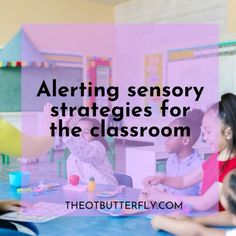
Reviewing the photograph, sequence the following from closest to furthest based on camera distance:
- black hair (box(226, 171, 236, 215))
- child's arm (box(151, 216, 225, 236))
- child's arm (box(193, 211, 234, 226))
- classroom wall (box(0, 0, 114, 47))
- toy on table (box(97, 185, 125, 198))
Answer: black hair (box(226, 171, 236, 215)) → child's arm (box(151, 216, 225, 236)) → child's arm (box(193, 211, 234, 226)) → toy on table (box(97, 185, 125, 198)) → classroom wall (box(0, 0, 114, 47))

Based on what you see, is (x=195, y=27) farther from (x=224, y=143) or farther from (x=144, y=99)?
(x=224, y=143)

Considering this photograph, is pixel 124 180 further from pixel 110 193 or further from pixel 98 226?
pixel 98 226

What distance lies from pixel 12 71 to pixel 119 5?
6.77 ft

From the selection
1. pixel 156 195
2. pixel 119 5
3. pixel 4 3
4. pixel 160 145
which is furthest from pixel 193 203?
pixel 119 5

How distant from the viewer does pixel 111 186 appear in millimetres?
1413

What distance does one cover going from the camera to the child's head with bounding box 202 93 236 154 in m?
1.13

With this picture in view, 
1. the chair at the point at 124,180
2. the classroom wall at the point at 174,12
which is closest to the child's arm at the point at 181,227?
the chair at the point at 124,180

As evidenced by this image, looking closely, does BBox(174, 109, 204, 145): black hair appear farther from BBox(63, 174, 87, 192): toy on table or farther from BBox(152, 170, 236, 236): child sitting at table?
BBox(152, 170, 236, 236): child sitting at table

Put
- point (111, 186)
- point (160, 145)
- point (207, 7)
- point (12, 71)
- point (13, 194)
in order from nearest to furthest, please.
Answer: point (13, 194) < point (111, 186) < point (160, 145) < point (207, 7) < point (12, 71)

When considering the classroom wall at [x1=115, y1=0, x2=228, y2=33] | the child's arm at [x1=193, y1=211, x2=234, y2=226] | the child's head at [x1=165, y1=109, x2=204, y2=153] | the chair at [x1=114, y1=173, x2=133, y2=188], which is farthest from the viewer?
the classroom wall at [x1=115, y1=0, x2=228, y2=33]

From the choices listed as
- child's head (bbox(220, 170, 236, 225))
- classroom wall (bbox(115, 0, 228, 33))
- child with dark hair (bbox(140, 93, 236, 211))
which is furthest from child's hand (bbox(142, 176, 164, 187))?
classroom wall (bbox(115, 0, 228, 33))

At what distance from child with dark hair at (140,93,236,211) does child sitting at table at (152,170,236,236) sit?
0.38 ft

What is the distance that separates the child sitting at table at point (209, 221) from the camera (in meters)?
0.77

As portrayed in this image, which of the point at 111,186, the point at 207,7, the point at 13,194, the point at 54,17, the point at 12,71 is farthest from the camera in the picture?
the point at 54,17
